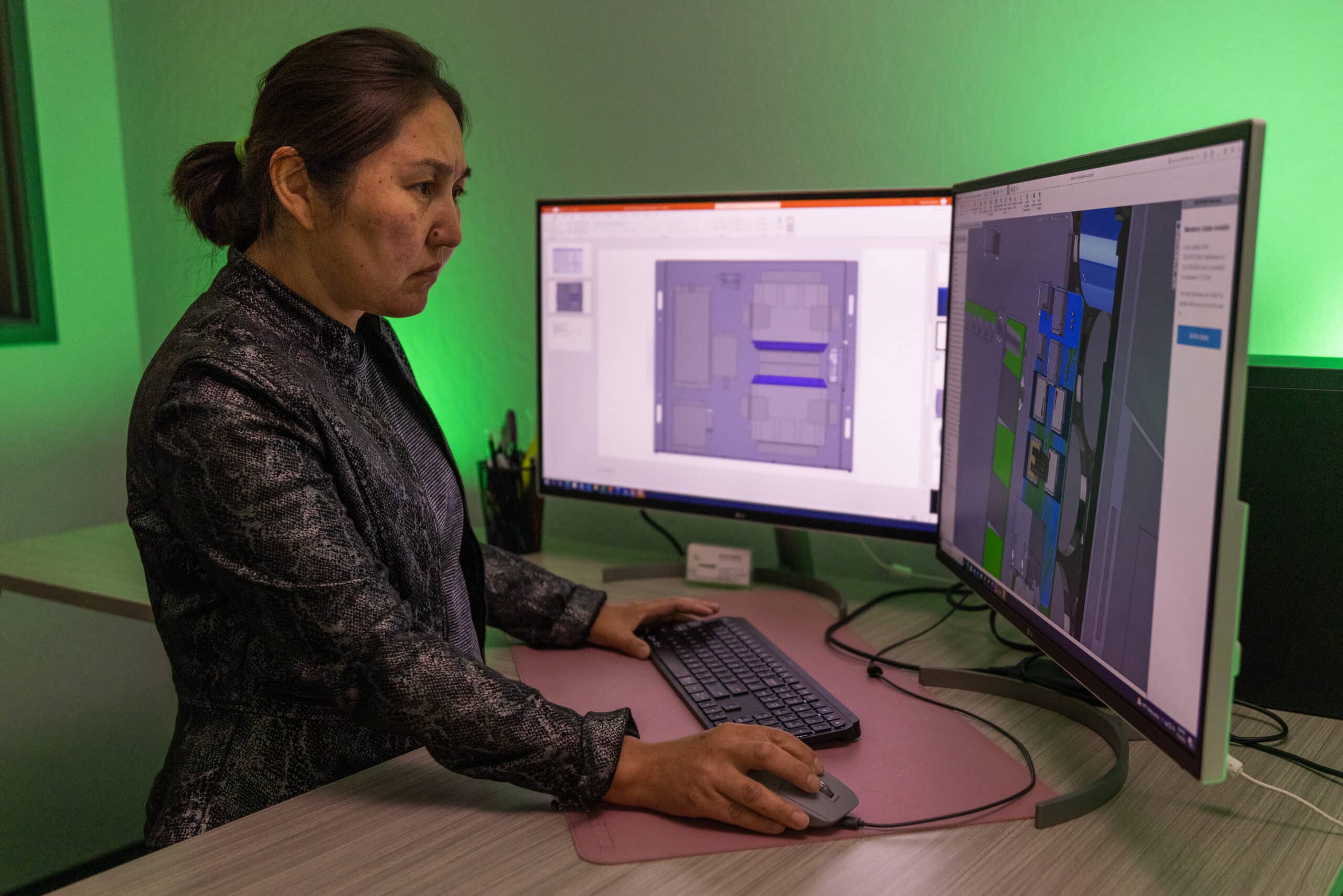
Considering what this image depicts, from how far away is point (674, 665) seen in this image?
116cm

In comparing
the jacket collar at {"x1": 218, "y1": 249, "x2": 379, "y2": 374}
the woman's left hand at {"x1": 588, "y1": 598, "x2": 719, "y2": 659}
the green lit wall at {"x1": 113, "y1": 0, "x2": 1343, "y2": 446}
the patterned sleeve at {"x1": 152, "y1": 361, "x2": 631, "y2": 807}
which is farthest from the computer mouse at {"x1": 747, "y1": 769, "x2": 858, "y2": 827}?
the green lit wall at {"x1": 113, "y1": 0, "x2": 1343, "y2": 446}

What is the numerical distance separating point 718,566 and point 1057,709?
1.92 feet

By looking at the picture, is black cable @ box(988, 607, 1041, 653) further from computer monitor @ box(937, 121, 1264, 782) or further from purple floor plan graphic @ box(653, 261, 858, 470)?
purple floor plan graphic @ box(653, 261, 858, 470)

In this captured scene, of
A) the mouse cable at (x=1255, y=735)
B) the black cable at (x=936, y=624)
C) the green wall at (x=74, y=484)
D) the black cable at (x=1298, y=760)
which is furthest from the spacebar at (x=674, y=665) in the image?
the green wall at (x=74, y=484)

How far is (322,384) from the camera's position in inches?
39.7

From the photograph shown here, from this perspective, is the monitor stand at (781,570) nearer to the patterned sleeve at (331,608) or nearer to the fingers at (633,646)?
the fingers at (633,646)

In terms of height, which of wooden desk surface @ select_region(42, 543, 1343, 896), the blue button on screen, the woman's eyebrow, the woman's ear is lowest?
wooden desk surface @ select_region(42, 543, 1343, 896)

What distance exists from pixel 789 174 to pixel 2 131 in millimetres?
1779

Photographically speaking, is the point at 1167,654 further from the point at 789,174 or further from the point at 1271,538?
the point at 789,174

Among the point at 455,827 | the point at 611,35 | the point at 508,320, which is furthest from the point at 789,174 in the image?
the point at 455,827

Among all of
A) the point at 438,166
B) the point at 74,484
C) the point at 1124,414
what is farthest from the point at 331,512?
the point at 74,484

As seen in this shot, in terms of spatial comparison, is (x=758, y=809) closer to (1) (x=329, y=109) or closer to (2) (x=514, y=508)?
(1) (x=329, y=109)

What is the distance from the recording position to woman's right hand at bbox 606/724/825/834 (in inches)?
31.9

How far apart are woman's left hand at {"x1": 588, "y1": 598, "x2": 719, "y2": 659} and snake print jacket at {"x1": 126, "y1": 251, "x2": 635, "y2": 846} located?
0.72 feet
